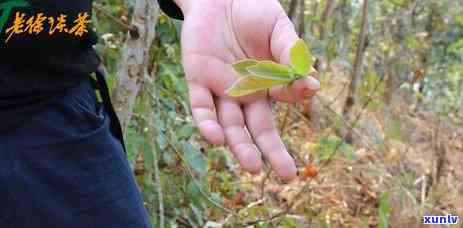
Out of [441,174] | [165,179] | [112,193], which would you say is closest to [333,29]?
[441,174]

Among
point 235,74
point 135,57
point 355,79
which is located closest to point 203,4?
point 235,74

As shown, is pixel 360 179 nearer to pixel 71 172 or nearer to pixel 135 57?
pixel 135 57

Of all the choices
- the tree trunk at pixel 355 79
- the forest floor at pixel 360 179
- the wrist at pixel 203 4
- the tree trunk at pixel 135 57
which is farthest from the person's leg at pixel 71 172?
the tree trunk at pixel 355 79

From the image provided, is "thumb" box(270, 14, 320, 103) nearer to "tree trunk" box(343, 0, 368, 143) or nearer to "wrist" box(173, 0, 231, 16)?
"wrist" box(173, 0, 231, 16)

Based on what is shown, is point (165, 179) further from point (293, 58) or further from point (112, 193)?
point (293, 58)

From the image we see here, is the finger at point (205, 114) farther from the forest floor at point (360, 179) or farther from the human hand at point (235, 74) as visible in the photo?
the forest floor at point (360, 179)

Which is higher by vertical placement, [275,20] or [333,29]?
[275,20]

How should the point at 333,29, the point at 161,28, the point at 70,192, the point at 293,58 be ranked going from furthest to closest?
the point at 333,29 → the point at 161,28 → the point at 70,192 → the point at 293,58

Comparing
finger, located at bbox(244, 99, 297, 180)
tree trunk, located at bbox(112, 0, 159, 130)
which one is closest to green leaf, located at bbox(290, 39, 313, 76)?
finger, located at bbox(244, 99, 297, 180)

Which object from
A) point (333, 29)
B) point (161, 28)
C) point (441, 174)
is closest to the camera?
point (161, 28)
